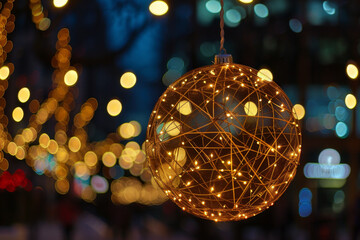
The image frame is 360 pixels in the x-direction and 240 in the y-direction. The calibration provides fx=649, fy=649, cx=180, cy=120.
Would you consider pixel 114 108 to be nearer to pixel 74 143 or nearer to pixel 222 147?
pixel 74 143

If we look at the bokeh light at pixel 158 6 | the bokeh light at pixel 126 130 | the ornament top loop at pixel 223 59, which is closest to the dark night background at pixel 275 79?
the bokeh light at pixel 158 6

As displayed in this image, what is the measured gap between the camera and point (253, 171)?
8.13 ft

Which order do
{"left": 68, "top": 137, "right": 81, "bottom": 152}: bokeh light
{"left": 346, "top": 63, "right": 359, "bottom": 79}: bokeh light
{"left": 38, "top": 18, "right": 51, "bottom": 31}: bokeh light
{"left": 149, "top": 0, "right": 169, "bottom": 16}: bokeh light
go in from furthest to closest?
{"left": 68, "top": 137, "right": 81, "bottom": 152}: bokeh light < {"left": 38, "top": 18, "right": 51, "bottom": 31}: bokeh light < {"left": 346, "top": 63, "right": 359, "bottom": 79}: bokeh light < {"left": 149, "top": 0, "right": 169, "bottom": 16}: bokeh light

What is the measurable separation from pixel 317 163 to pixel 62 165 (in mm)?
10357

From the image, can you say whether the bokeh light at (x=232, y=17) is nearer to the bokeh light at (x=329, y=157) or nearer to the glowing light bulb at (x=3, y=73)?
the bokeh light at (x=329, y=157)

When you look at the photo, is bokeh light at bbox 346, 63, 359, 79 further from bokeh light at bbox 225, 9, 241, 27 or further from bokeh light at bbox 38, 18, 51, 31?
bokeh light at bbox 225, 9, 241, 27

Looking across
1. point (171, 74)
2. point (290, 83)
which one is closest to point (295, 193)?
point (290, 83)

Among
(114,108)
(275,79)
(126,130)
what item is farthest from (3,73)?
(126,130)

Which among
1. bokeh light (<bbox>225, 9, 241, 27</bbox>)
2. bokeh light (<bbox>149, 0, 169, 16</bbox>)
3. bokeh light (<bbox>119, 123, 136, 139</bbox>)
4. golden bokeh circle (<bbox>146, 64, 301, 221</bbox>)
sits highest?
bokeh light (<bbox>225, 9, 241, 27</bbox>)

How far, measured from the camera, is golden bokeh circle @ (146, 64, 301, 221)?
2527 mm

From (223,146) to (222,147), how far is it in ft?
0.12

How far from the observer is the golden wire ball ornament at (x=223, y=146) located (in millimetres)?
2527

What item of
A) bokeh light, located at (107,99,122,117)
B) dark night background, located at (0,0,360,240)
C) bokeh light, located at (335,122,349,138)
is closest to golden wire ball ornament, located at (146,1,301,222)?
dark night background, located at (0,0,360,240)

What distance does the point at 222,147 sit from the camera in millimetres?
2529
